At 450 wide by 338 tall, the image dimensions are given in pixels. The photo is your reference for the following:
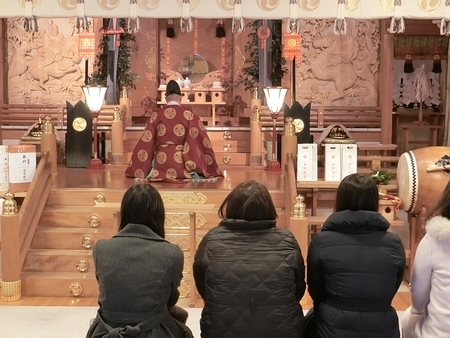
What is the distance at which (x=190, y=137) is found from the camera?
8531mm

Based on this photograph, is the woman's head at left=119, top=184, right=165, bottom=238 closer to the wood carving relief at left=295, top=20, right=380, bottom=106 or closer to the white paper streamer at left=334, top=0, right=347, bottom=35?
the white paper streamer at left=334, top=0, right=347, bottom=35

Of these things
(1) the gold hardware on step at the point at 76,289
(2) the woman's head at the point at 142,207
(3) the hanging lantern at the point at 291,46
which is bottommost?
(1) the gold hardware on step at the point at 76,289

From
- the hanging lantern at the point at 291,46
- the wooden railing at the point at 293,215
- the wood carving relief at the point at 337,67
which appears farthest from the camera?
the wood carving relief at the point at 337,67

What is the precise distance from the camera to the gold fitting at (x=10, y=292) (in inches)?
231

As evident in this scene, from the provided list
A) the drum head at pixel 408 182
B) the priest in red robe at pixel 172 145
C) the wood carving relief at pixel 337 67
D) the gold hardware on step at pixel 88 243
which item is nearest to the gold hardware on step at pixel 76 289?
the gold hardware on step at pixel 88 243

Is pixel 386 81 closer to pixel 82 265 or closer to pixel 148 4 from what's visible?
pixel 148 4

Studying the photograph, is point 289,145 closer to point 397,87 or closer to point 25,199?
point 25,199

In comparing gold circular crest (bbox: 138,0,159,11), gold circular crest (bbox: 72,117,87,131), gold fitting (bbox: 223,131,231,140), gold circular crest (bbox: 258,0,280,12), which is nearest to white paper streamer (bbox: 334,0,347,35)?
gold circular crest (bbox: 258,0,280,12)

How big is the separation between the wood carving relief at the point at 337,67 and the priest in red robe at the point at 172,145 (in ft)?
15.2

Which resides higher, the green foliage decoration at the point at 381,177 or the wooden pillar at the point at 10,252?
the green foliage decoration at the point at 381,177

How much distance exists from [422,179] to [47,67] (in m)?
8.65

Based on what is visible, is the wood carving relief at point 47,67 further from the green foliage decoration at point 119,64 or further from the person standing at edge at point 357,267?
the person standing at edge at point 357,267

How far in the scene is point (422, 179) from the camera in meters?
6.28

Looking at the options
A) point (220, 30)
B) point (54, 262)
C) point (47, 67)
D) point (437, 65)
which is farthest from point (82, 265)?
point (437, 65)
